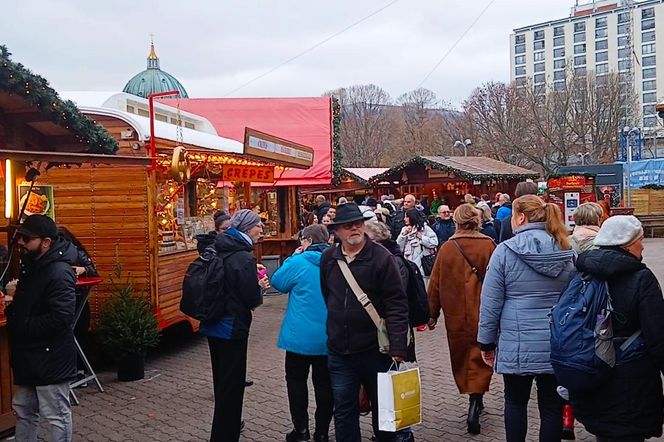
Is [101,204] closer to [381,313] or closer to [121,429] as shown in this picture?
[121,429]

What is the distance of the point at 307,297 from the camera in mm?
4922

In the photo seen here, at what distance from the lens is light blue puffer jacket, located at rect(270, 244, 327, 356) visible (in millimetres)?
4895

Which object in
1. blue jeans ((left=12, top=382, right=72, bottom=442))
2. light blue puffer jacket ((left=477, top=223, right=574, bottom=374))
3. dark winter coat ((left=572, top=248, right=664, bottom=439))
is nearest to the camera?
dark winter coat ((left=572, top=248, right=664, bottom=439))

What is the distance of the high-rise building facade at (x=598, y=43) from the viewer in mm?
110000

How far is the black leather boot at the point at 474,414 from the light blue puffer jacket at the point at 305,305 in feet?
4.25

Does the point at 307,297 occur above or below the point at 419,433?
above

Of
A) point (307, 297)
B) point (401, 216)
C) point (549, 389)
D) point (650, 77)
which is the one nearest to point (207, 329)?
point (307, 297)

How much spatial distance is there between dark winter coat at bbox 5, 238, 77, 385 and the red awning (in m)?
12.4

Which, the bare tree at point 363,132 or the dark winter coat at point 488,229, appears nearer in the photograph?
the dark winter coat at point 488,229

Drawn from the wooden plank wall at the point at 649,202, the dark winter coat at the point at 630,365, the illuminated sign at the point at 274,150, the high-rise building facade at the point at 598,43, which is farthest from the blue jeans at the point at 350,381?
the high-rise building facade at the point at 598,43

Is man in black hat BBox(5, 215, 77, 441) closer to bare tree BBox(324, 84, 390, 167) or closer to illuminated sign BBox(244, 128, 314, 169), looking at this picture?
illuminated sign BBox(244, 128, 314, 169)

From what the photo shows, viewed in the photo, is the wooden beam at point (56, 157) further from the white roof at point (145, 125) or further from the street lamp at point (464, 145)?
the street lamp at point (464, 145)

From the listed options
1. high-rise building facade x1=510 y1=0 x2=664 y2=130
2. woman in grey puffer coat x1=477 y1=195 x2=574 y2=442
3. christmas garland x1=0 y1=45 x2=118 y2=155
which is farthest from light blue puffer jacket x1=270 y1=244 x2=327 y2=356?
high-rise building facade x1=510 y1=0 x2=664 y2=130

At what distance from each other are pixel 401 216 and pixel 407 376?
8266 millimetres
